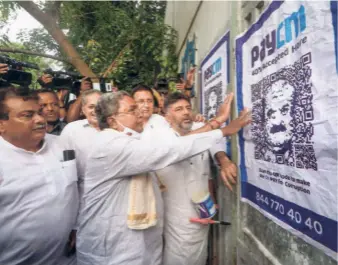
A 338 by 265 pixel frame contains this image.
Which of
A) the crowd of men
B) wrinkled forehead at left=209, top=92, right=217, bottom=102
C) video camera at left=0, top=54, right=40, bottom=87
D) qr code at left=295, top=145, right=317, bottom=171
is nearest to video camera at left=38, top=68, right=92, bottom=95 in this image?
video camera at left=0, top=54, right=40, bottom=87

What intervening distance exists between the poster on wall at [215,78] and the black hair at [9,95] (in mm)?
1484

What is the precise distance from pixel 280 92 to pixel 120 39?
520 cm

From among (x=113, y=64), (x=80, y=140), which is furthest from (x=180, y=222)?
(x=113, y=64)

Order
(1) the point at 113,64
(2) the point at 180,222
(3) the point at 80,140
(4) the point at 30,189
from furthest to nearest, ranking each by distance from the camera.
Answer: (1) the point at 113,64
(3) the point at 80,140
(2) the point at 180,222
(4) the point at 30,189

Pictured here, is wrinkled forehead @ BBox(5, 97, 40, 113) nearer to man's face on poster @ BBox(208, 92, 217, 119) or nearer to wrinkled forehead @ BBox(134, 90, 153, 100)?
wrinkled forehead @ BBox(134, 90, 153, 100)

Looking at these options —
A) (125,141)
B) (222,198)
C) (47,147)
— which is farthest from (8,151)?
(222,198)

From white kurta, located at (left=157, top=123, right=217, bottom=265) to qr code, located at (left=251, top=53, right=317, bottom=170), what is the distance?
0.68 meters

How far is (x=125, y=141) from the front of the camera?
1.98 meters

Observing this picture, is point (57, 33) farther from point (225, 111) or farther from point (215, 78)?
point (225, 111)

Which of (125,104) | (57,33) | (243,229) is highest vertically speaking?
(57,33)

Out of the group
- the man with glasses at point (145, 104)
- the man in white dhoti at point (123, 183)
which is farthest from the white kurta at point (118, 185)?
the man with glasses at point (145, 104)

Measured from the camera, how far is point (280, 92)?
5.71 feet

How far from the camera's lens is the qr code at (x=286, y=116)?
1.49 m

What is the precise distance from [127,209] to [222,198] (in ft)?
4.10
